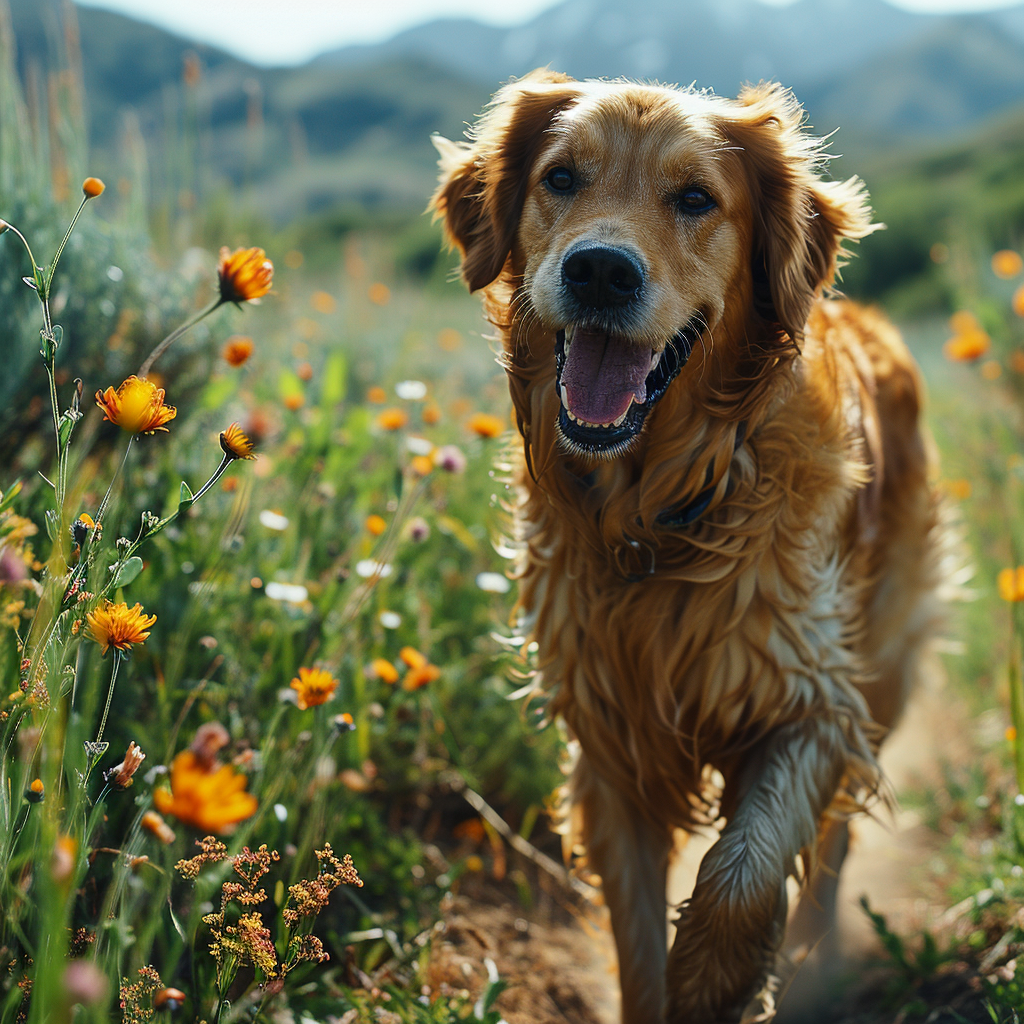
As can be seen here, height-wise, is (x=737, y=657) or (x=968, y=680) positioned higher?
(x=737, y=657)

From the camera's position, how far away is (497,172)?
2309 mm

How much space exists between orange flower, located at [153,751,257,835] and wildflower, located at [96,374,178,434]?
0.50 m

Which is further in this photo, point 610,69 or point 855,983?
point 610,69

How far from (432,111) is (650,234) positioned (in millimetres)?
125214

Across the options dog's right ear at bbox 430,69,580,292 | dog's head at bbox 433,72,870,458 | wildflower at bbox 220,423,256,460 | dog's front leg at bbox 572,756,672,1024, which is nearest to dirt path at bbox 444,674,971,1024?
dog's front leg at bbox 572,756,672,1024

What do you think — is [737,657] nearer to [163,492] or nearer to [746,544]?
[746,544]

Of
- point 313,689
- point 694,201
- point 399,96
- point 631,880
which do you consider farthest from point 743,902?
point 399,96

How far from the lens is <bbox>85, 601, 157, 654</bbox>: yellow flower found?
3.84ft

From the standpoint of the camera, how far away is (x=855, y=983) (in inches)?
92.2

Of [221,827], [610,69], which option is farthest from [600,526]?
[610,69]

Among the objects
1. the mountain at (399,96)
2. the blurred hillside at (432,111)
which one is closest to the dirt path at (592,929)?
the blurred hillside at (432,111)

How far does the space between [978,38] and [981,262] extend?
7065 inches

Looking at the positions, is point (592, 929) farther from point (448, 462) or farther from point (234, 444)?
point (234, 444)

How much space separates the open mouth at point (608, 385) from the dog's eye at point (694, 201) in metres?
0.27
